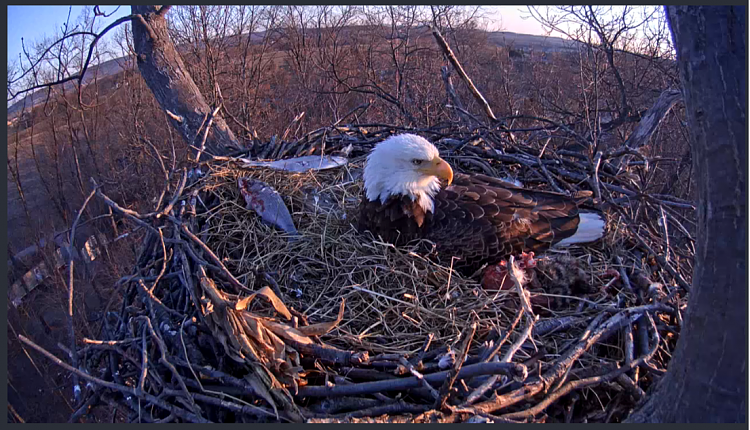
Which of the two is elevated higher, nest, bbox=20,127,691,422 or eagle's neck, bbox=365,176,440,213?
eagle's neck, bbox=365,176,440,213

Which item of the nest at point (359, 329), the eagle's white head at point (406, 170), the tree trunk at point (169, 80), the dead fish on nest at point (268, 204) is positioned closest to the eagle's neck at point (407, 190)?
the eagle's white head at point (406, 170)

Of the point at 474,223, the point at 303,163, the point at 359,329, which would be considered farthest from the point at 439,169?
the point at 303,163

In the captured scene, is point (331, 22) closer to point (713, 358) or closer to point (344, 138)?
point (344, 138)

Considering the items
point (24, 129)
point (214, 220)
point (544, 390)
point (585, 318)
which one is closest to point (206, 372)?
point (544, 390)

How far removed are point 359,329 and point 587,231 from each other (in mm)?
1842

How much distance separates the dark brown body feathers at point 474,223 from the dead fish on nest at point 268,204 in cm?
56

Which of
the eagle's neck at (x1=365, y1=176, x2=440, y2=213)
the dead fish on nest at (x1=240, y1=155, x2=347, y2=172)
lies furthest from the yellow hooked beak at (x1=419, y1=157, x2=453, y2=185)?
the dead fish on nest at (x1=240, y1=155, x2=347, y2=172)

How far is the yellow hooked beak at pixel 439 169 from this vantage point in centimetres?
329

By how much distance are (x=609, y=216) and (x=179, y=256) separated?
2889 millimetres

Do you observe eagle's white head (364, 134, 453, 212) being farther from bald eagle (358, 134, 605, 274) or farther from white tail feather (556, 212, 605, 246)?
white tail feather (556, 212, 605, 246)

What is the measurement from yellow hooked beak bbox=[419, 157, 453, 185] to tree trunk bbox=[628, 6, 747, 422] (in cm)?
193

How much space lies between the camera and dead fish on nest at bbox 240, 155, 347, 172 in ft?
13.9

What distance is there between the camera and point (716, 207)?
131cm

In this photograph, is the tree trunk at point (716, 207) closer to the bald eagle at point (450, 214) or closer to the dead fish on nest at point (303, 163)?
the bald eagle at point (450, 214)
